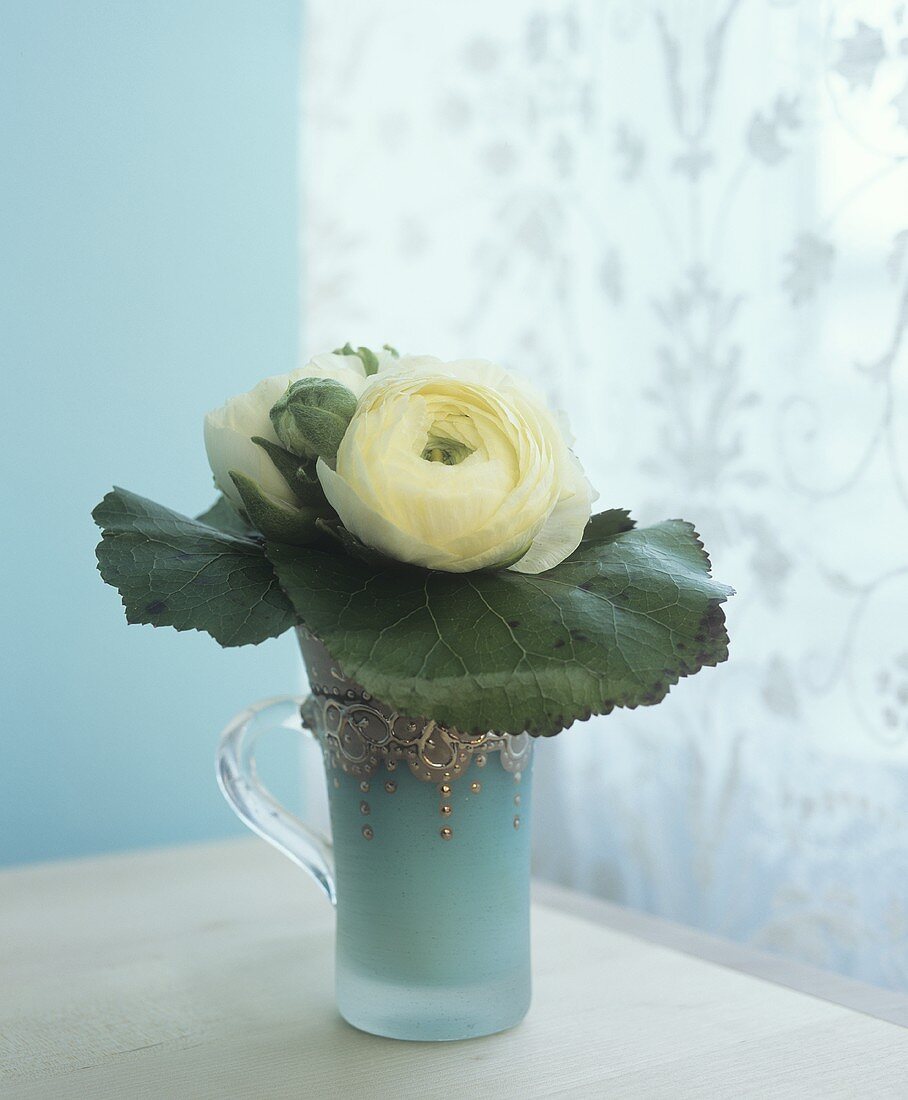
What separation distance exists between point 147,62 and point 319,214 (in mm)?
358

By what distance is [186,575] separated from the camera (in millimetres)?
485

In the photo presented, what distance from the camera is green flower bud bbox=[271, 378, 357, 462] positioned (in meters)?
0.48

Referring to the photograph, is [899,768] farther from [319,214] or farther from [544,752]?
[319,214]

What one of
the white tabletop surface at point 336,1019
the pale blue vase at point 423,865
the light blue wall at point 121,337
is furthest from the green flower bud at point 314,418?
the light blue wall at point 121,337

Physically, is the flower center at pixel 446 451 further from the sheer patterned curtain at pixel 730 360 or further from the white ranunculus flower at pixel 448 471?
the sheer patterned curtain at pixel 730 360

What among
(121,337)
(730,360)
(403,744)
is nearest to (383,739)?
(403,744)

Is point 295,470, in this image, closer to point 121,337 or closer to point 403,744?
point 403,744

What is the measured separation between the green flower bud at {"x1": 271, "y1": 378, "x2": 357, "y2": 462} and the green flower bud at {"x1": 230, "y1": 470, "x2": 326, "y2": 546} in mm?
24

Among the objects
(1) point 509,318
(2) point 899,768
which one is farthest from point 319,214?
(2) point 899,768

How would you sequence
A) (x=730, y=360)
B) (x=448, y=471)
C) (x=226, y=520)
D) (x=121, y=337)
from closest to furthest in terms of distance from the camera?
(x=448, y=471), (x=226, y=520), (x=730, y=360), (x=121, y=337)

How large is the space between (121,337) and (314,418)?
0.67m

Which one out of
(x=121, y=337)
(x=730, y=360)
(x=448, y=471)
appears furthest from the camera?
(x=121, y=337)

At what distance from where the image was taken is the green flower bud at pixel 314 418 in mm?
480

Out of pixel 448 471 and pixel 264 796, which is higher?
pixel 448 471
